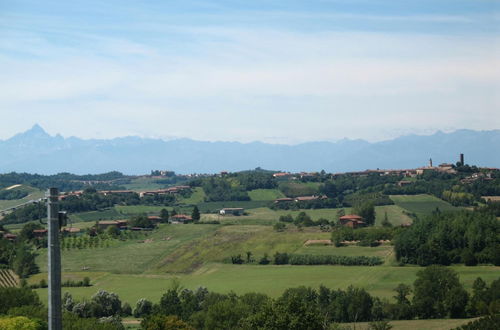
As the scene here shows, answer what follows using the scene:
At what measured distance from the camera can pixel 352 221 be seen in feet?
383

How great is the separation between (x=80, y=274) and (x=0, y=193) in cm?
11069

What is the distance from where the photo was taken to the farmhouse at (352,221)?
11600 centimetres

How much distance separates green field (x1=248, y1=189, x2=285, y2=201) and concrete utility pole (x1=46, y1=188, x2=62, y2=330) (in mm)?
152613

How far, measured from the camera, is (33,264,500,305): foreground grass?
78000 millimetres

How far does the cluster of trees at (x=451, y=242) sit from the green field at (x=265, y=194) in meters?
81.3

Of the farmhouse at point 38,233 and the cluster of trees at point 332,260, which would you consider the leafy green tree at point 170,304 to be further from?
the farmhouse at point 38,233

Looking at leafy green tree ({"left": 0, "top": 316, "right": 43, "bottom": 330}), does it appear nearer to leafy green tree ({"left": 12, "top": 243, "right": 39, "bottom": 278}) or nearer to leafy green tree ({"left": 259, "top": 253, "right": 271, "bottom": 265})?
leafy green tree ({"left": 12, "top": 243, "right": 39, "bottom": 278})

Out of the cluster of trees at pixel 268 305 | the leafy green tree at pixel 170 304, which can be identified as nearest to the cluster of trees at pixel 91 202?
the cluster of trees at pixel 268 305

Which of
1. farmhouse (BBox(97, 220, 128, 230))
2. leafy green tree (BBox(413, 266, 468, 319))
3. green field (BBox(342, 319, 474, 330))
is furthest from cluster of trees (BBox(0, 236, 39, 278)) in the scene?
leafy green tree (BBox(413, 266, 468, 319))

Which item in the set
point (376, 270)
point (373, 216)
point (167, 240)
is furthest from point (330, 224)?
point (376, 270)

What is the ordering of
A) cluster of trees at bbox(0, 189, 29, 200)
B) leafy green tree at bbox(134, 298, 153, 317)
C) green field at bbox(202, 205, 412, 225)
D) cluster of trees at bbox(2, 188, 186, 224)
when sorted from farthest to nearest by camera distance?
cluster of trees at bbox(0, 189, 29, 200) < cluster of trees at bbox(2, 188, 186, 224) < green field at bbox(202, 205, 412, 225) < leafy green tree at bbox(134, 298, 153, 317)

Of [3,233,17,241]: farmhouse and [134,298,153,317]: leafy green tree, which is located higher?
[3,233,17,241]: farmhouse

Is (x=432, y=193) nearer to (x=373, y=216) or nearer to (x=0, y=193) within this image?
(x=373, y=216)

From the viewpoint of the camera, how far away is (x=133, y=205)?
6909 inches
